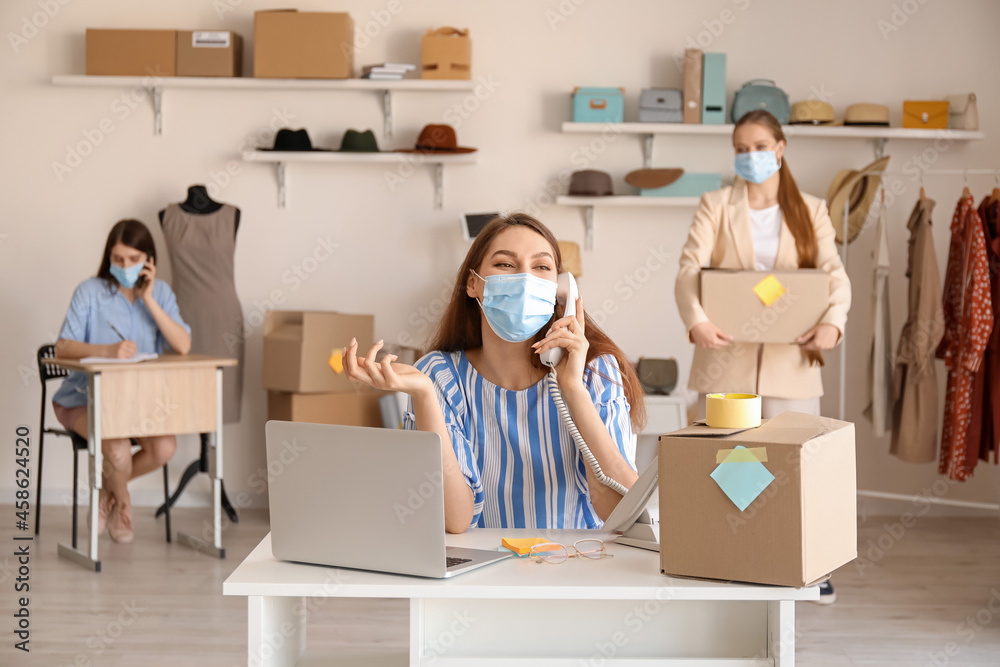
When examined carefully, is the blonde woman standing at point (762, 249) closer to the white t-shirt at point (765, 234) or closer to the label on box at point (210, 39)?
the white t-shirt at point (765, 234)

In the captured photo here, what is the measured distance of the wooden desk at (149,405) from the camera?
3.39 m

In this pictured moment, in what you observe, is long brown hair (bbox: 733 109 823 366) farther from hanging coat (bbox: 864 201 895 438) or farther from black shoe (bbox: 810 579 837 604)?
hanging coat (bbox: 864 201 895 438)

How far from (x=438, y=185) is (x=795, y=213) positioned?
2050mm

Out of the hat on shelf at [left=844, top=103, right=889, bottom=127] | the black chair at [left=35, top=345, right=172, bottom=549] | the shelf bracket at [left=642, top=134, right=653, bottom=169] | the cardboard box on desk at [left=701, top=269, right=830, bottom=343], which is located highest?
the hat on shelf at [left=844, top=103, right=889, bottom=127]

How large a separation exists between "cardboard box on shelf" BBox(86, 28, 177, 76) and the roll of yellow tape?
4020mm

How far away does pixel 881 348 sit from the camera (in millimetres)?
4086

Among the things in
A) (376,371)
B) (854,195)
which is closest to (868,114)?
(854,195)

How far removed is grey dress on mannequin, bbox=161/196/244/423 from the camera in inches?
172

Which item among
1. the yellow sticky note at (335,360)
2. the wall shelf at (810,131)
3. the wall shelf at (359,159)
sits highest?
the wall shelf at (810,131)

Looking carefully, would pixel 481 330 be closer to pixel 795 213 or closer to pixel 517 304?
pixel 517 304

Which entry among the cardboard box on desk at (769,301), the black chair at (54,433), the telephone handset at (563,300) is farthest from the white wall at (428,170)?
the telephone handset at (563,300)

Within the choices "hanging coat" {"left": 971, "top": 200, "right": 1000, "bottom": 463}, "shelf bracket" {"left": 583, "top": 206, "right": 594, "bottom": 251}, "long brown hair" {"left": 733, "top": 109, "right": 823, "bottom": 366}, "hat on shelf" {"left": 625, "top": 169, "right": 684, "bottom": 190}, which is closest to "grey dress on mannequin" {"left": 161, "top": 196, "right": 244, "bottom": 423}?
"shelf bracket" {"left": 583, "top": 206, "right": 594, "bottom": 251}

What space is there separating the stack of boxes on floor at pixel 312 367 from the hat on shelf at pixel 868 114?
2520 mm

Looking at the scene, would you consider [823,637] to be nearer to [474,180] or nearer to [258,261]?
[474,180]
